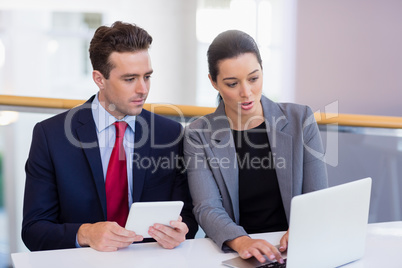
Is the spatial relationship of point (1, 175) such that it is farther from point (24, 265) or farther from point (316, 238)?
point (316, 238)

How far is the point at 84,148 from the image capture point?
5.89 feet

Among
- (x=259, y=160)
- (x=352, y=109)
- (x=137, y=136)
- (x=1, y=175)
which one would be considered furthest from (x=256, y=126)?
(x=352, y=109)

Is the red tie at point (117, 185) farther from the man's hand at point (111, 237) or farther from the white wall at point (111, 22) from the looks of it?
the white wall at point (111, 22)

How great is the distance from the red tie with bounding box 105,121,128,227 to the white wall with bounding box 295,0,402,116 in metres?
2.40

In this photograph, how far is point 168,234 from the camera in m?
1.46

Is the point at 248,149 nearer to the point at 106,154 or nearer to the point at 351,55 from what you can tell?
the point at 106,154

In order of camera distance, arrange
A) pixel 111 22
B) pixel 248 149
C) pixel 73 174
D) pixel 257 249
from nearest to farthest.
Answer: pixel 257 249 → pixel 73 174 → pixel 248 149 → pixel 111 22

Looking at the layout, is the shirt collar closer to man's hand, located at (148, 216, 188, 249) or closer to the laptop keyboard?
man's hand, located at (148, 216, 188, 249)

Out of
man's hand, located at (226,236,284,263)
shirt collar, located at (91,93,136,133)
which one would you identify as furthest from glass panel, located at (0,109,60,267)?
man's hand, located at (226,236,284,263)

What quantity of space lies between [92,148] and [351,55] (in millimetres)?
2729

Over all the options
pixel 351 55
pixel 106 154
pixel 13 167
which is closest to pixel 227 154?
pixel 106 154

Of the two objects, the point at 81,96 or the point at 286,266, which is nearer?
the point at 286,266

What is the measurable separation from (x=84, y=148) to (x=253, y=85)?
0.64 m

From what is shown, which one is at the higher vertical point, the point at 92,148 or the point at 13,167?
the point at 92,148
